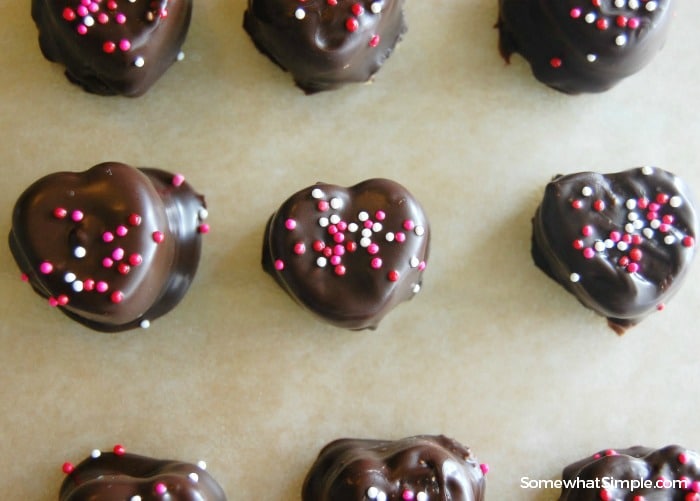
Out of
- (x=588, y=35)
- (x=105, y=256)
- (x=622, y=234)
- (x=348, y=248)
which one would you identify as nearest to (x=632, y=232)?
(x=622, y=234)

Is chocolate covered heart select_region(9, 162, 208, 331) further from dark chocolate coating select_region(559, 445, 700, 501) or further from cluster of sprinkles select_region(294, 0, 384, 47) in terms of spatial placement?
dark chocolate coating select_region(559, 445, 700, 501)

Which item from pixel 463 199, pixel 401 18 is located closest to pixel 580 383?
pixel 463 199

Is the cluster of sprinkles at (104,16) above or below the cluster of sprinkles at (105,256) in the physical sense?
above

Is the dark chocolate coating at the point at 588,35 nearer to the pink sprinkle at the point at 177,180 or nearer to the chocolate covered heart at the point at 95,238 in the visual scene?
the pink sprinkle at the point at 177,180

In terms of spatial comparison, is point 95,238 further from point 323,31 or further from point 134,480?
point 323,31

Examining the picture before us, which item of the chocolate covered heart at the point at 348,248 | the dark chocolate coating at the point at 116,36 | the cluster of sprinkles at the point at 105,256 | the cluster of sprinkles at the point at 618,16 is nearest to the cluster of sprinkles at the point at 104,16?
the dark chocolate coating at the point at 116,36

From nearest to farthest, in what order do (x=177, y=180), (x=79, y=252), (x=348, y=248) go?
(x=79, y=252) < (x=348, y=248) < (x=177, y=180)
